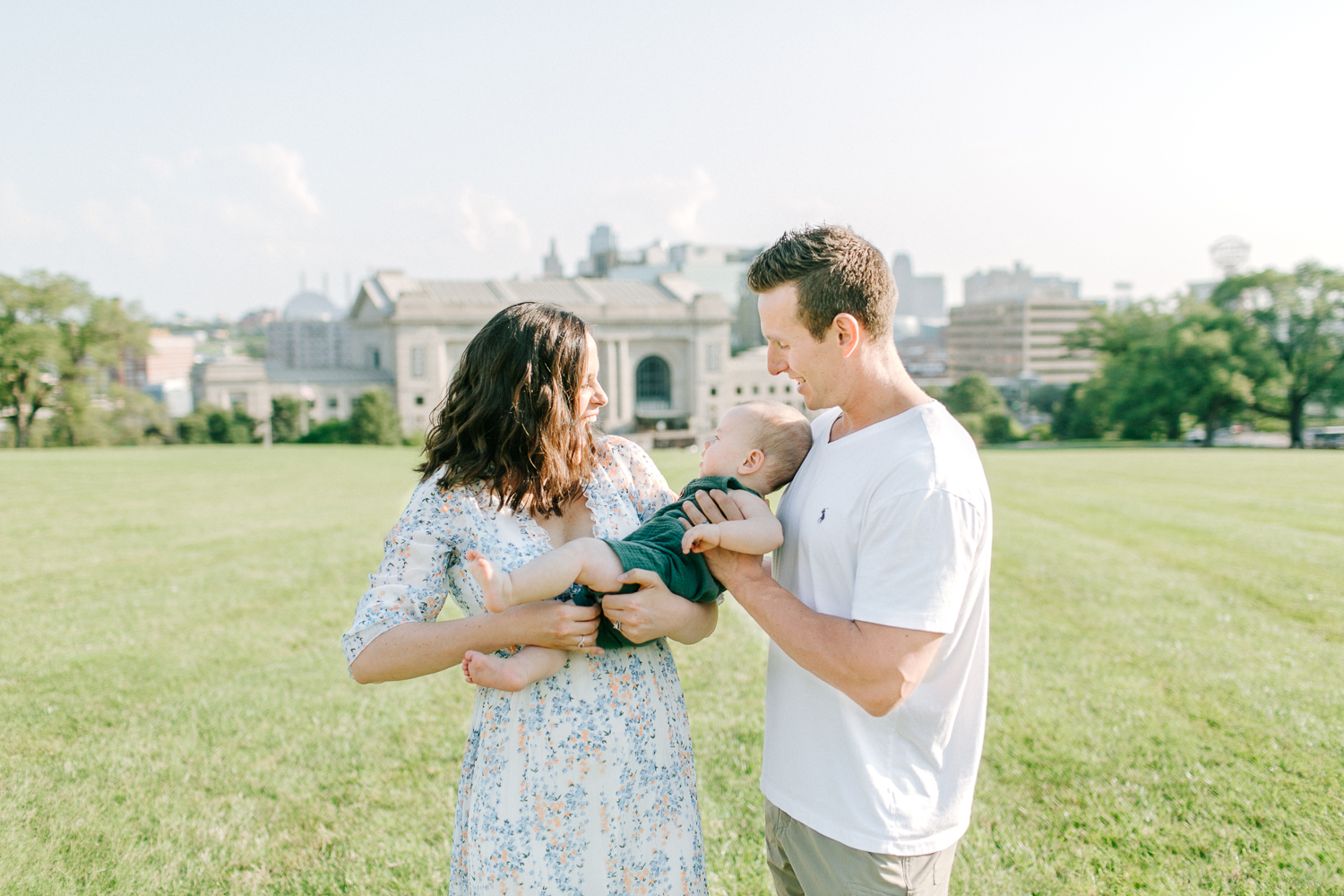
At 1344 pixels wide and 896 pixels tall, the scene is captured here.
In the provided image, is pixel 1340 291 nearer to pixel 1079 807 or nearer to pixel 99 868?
pixel 1079 807

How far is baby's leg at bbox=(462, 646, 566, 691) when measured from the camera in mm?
1882

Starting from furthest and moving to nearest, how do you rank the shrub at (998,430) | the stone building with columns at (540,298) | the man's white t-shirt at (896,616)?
the stone building with columns at (540,298) → the shrub at (998,430) → the man's white t-shirt at (896,616)

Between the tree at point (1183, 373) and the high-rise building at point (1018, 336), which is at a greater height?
Result: the high-rise building at point (1018, 336)

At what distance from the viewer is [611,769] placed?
199 cm

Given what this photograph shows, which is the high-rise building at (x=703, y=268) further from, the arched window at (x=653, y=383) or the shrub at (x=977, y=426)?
A: the shrub at (x=977, y=426)

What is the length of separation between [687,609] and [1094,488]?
51.0 feet

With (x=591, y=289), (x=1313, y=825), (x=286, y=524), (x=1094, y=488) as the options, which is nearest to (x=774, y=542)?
(x=1313, y=825)

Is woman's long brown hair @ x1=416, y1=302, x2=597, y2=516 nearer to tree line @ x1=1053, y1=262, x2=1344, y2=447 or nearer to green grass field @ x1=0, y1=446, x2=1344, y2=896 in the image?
green grass field @ x1=0, y1=446, x2=1344, y2=896

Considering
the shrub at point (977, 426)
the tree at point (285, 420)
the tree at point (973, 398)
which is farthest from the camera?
the tree at point (973, 398)

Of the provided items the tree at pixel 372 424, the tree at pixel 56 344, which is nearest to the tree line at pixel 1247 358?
the tree at pixel 372 424

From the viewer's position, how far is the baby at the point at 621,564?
1.88m

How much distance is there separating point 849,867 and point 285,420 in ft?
171

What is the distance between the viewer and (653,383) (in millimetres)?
66750

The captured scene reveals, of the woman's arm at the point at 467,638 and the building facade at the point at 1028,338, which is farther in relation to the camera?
the building facade at the point at 1028,338
